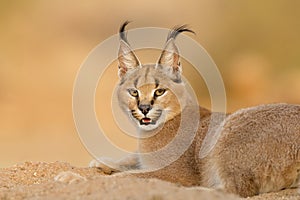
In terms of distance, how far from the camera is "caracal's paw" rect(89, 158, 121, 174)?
6.64 metres

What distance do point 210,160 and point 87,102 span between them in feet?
8.56

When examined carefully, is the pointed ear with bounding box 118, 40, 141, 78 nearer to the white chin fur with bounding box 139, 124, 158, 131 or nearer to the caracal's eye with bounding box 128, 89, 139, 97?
the caracal's eye with bounding box 128, 89, 139, 97

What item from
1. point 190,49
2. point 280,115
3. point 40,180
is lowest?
point 40,180

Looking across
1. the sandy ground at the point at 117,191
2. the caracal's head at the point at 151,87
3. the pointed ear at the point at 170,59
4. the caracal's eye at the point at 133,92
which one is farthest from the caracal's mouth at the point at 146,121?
the sandy ground at the point at 117,191

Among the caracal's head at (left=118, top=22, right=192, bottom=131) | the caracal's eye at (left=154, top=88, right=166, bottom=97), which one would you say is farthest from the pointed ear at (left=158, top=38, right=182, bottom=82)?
the caracal's eye at (left=154, top=88, right=166, bottom=97)

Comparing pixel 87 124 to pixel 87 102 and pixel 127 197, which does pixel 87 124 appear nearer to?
pixel 87 102

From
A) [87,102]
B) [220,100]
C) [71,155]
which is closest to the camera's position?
[220,100]

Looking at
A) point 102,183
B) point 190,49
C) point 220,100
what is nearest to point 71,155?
point 190,49

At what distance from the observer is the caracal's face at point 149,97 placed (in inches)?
244

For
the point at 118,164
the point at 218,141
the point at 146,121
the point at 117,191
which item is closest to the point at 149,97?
the point at 146,121

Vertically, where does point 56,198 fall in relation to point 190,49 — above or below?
below

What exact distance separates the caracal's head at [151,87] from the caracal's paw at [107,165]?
54cm

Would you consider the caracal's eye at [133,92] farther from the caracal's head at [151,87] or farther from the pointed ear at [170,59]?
the pointed ear at [170,59]

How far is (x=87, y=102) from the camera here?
325 inches
